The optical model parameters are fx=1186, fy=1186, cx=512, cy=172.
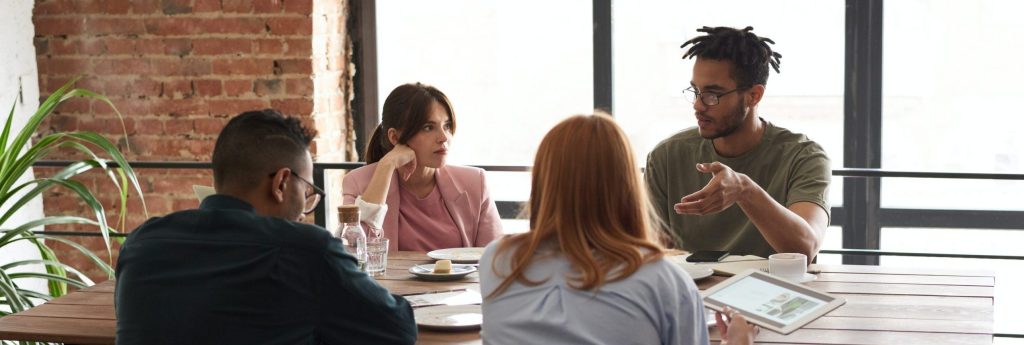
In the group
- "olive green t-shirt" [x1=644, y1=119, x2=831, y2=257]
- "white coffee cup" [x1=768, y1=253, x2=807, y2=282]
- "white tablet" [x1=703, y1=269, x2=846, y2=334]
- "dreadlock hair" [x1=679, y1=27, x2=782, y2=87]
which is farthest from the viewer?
"dreadlock hair" [x1=679, y1=27, x2=782, y2=87]

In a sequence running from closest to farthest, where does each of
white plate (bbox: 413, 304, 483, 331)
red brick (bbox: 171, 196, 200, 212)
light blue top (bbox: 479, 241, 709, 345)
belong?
light blue top (bbox: 479, 241, 709, 345)
white plate (bbox: 413, 304, 483, 331)
red brick (bbox: 171, 196, 200, 212)

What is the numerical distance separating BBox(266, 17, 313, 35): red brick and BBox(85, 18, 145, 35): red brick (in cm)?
47

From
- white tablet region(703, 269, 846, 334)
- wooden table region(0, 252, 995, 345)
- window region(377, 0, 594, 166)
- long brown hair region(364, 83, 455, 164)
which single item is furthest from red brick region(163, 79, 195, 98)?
white tablet region(703, 269, 846, 334)

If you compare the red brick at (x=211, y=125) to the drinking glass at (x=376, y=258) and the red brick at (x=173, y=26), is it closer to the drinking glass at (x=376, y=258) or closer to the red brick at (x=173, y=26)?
the red brick at (x=173, y=26)

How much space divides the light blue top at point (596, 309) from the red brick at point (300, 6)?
8.15 ft

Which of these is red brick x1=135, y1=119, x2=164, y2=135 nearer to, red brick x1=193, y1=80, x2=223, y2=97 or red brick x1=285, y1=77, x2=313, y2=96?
red brick x1=193, y1=80, x2=223, y2=97

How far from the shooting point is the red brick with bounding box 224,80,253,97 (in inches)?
161

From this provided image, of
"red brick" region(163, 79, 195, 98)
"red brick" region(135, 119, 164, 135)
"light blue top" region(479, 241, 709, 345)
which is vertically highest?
"red brick" region(163, 79, 195, 98)

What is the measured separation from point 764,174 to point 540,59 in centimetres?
159

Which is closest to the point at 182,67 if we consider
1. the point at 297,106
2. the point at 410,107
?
the point at 297,106

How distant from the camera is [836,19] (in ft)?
13.5

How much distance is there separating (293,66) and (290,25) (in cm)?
14

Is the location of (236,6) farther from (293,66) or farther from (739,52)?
(739,52)

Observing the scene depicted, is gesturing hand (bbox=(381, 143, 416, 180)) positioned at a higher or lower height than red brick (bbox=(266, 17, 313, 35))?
lower
